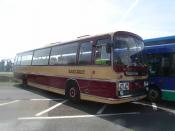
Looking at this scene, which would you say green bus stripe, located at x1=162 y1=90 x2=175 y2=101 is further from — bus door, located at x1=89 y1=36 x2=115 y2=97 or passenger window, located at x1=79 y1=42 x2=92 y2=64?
passenger window, located at x1=79 y1=42 x2=92 y2=64

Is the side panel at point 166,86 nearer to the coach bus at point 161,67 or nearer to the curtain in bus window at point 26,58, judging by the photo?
the coach bus at point 161,67

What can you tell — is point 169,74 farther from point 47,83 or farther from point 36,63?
point 36,63

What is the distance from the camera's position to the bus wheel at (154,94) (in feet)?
40.7

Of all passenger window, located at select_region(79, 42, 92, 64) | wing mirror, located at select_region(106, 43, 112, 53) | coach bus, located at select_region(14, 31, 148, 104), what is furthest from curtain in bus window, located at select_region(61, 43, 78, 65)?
wing mirror, located at select_region(106, 43, 112, 53)

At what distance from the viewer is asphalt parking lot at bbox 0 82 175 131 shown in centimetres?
813

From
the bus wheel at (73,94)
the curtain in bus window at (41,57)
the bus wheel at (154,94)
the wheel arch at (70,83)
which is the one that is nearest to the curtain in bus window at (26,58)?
the curtain in bus window at (41,57)

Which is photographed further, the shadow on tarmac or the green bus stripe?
the green bus stripe

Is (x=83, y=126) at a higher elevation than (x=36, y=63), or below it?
below

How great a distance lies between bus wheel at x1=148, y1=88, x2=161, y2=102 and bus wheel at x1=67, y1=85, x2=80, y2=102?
331 centimetres

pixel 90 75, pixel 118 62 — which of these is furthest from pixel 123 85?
pixel 90 75

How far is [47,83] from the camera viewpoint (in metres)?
15.4

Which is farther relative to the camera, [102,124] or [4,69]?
[4,69]

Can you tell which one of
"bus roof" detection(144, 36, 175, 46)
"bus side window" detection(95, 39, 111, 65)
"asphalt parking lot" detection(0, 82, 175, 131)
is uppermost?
"bus roof" detection(144, 36, 175, 46)

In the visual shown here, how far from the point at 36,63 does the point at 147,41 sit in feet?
24.3
